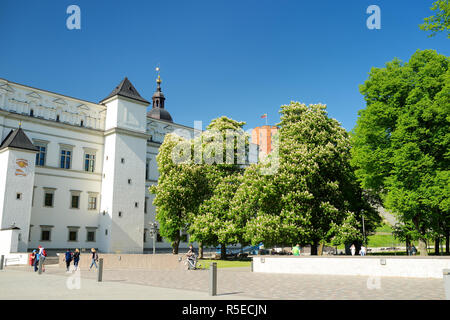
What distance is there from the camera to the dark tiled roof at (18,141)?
4080 centimetres

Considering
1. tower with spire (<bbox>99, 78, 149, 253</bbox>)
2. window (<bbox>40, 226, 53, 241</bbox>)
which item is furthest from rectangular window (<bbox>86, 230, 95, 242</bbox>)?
window (<bbox>40, 226, 53, 241</bbox>)

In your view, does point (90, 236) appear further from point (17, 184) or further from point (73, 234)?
point (17, 184)

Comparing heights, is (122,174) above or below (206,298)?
above

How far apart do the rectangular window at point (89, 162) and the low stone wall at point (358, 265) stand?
31539mm

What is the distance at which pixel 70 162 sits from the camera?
48.8 m

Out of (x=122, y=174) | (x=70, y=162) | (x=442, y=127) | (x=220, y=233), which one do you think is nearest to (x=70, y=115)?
(x=70, y=162)

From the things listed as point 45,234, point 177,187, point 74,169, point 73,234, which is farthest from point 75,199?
point 177,187

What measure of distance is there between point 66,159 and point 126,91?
12.1m

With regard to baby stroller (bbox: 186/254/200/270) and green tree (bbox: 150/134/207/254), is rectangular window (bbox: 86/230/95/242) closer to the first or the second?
green tree (bbox: 150/134/207/254)

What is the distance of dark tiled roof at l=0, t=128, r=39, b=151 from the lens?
40.8 m

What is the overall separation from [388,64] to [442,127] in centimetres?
719

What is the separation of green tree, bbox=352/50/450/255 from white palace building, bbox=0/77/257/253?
74.1 ft

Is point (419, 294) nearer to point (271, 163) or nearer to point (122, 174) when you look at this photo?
point (271, 163)

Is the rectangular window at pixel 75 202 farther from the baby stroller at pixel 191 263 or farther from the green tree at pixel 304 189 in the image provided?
the baby stroller at pixel 191 263
